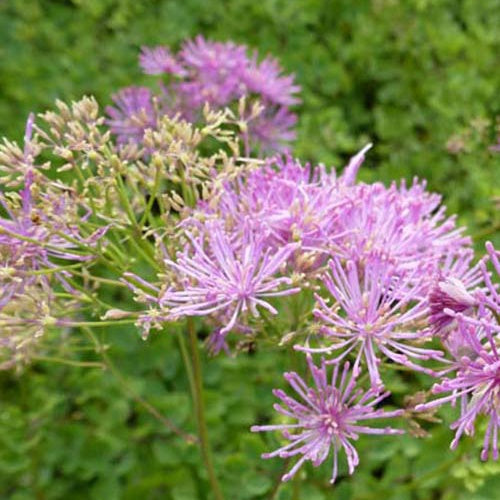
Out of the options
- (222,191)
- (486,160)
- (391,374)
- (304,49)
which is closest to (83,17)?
(304,49)

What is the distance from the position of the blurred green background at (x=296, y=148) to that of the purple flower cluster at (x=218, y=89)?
256 mm

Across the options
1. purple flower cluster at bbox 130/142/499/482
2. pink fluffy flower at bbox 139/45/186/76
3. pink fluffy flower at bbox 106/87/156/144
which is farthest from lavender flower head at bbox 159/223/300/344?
pink fluffy flower at bbox 139/45/186/76

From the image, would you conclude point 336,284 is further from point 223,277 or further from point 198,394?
point 198,394

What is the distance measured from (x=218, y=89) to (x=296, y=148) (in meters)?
0.45

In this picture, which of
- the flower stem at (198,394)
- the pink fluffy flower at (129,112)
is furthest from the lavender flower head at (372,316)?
the pink fluffy flower at (129,112)

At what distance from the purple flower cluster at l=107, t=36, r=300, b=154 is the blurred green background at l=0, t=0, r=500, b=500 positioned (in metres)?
0.26

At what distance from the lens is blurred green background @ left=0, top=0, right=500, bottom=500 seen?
1640mm

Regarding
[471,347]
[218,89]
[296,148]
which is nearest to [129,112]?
[218,89]

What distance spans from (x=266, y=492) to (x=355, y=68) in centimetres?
173

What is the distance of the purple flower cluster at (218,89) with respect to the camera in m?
1.88

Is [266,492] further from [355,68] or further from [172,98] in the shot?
[355,68]

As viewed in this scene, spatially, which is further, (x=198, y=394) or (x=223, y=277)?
(x=198, y=394)

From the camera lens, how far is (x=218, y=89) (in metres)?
1.89

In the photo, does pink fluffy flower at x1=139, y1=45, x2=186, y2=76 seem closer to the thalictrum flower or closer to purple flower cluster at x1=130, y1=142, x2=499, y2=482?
purple flower cluster at x1=130, y1=142, x2=499, y2=482
